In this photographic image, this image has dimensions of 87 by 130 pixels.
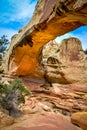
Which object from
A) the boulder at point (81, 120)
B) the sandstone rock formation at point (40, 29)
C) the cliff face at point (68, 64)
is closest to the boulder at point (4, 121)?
the boulder at point (81, 120)

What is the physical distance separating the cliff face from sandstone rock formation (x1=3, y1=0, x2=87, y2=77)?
1.43m

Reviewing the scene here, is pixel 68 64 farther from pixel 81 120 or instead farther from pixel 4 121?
pixel 4 121

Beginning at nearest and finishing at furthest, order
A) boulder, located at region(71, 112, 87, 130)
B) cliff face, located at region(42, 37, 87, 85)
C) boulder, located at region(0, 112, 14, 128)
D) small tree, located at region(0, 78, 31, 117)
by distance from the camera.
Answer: boulder, located at region(0, 112, 14, 128), boulder, located at region(71, 112, 87, 130), small tree, located at region(0, 78, 31, 117), cliff face, located at region(42, 37, 87, 85)

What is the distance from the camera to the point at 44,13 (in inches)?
472

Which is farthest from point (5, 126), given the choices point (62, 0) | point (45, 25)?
point (62, 0)

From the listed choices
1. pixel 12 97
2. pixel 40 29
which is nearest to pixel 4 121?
pixel 12 97

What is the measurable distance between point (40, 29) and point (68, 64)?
9417 millimetres

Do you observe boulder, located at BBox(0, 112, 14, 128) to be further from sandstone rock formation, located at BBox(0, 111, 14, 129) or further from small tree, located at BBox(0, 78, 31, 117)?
small tree, located at BBox(0, 78, 31, 117)

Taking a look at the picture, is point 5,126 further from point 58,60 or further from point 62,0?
point 58,60

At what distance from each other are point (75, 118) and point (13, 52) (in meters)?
8.59

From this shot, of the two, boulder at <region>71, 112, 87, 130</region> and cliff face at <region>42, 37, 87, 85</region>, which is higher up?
cliff face at <region>42, 37, 87, 85</region>

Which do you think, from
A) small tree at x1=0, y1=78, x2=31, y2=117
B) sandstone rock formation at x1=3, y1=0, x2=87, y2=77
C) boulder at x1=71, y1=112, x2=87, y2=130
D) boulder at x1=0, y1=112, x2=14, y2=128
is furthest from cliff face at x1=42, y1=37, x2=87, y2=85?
boulder at x1=0, y1=112, x2=14, y2=128

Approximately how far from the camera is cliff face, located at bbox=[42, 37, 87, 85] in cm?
Result: 2161

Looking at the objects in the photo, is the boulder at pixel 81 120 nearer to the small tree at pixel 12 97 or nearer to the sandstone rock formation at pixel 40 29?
the small tree at pixel 12 97
